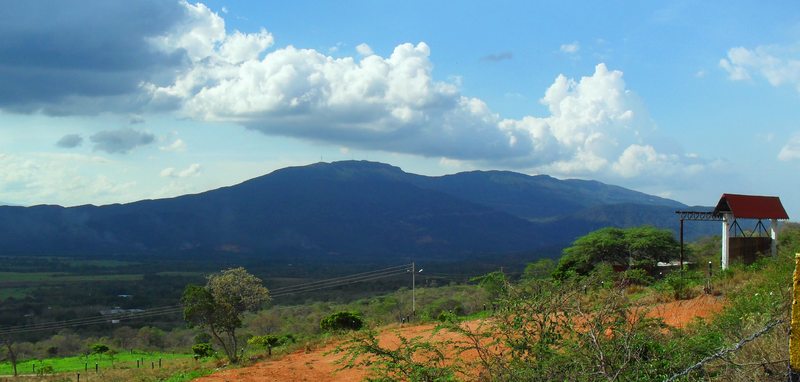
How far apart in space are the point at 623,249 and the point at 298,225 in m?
134

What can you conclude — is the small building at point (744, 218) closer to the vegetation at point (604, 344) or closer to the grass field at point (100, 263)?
the vegetation at point (604, 344)

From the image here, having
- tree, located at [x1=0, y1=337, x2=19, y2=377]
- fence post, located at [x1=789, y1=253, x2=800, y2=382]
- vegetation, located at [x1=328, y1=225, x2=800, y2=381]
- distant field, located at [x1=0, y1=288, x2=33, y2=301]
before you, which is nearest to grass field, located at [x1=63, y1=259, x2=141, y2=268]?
distant field, located at [x1=0, y1=288, x2=33, y2=301]

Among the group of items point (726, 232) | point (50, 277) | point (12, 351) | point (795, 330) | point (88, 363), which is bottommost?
point (50, 277)

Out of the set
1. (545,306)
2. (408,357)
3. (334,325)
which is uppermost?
(545,306)

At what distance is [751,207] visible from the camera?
2625cm

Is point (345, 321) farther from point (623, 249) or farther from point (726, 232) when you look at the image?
point (623, 249)

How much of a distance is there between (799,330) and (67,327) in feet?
184

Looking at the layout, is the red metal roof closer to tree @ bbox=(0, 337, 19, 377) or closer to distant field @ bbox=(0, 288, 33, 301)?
tree @ bbox=(0, 337, 19, 377)

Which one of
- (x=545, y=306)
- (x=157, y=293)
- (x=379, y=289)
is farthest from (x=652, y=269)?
(x=157, y=293)

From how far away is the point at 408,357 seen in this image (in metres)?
7.08

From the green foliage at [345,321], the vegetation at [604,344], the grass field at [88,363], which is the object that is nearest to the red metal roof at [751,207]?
the green foliage at [345,321]

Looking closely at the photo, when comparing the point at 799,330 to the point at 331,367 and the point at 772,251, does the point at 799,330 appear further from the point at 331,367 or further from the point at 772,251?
the point at 772,251

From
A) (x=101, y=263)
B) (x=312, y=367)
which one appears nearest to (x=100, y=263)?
(x=101, y=263)

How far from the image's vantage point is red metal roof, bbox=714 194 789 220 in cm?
2567
